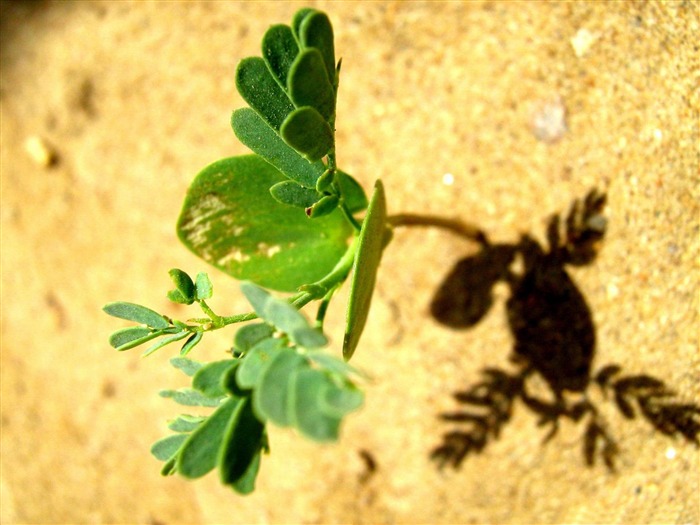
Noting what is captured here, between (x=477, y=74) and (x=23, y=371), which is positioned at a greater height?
(x=477, y=74)

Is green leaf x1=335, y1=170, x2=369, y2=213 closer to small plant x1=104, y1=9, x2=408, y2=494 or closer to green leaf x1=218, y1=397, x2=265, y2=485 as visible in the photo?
small plant x1=104, y1=9, x2=408, y2=494

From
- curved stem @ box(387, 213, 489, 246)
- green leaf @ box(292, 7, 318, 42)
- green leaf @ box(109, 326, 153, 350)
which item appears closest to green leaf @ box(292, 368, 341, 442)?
green leaf @ box(109, 326, 153, 350)

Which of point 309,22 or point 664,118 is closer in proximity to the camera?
point 309,22

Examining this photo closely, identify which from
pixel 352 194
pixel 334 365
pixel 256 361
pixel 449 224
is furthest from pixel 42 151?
pixel 334 365

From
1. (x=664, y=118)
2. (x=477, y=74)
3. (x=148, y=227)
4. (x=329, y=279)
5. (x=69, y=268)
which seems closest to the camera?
(x=329, y=279)

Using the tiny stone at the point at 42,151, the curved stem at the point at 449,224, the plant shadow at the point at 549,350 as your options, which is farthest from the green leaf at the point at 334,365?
the tiny stone at the point at 42,151

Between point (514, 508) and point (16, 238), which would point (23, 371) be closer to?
point (16, 238)

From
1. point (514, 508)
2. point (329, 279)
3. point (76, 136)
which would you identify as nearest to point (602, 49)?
point (329, 279)
